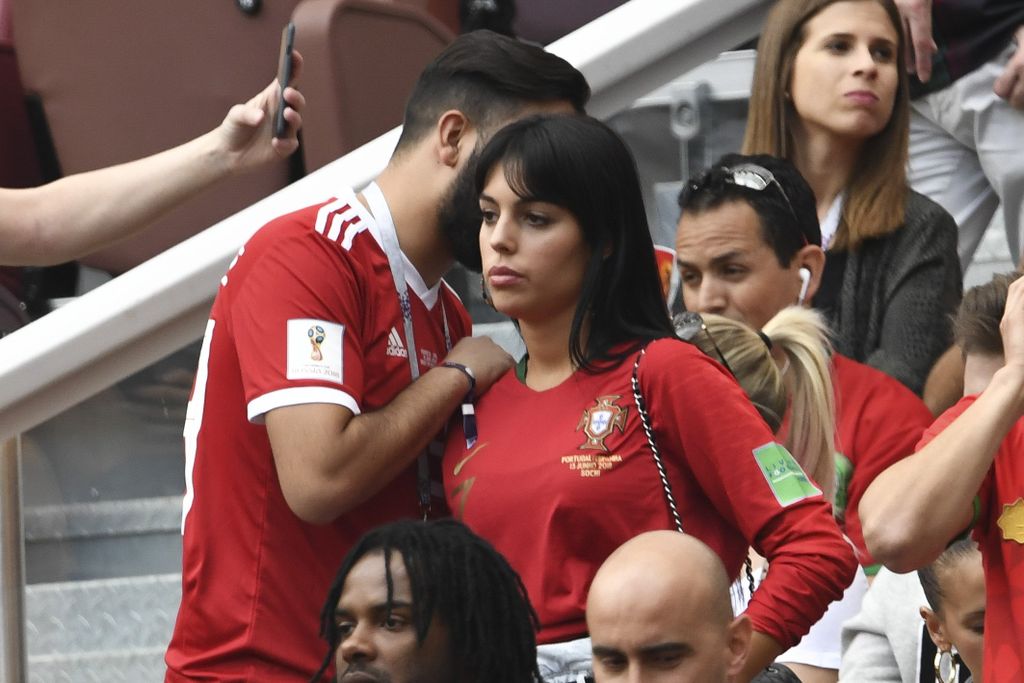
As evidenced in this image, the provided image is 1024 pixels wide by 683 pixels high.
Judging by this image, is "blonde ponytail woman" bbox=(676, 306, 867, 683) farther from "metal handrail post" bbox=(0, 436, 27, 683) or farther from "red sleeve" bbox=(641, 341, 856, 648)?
"metal handrail post" bbox=(0, 436, 27, 683)

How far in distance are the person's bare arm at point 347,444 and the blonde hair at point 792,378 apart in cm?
62

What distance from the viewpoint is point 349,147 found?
524 centimetres

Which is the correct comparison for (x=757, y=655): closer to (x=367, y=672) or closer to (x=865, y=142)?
(x=367, y=672)

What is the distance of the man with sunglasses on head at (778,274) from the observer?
4422mm

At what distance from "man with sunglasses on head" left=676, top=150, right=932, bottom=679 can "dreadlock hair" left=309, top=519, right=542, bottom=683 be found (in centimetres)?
136

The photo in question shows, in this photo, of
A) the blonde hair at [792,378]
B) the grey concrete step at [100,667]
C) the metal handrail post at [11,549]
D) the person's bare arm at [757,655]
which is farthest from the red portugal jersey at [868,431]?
the metal handrail post at [11,549]

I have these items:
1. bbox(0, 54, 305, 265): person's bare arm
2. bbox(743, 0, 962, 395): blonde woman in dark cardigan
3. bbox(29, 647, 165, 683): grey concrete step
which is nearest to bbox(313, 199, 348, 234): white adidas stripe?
bbox(0, 54, 305, 265): person's bare arm

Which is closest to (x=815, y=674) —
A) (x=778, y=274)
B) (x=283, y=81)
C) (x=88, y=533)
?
(x=778, y=274)

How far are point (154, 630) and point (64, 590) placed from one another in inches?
11.2

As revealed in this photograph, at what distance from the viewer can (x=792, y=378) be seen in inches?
164

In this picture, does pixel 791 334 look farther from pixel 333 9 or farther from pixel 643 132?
pixel 333 9

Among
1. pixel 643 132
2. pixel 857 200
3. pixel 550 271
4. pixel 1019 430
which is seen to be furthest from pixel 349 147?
pixel 1019 430

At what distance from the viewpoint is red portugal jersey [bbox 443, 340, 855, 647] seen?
321cm

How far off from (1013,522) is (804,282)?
Result: 144cm
